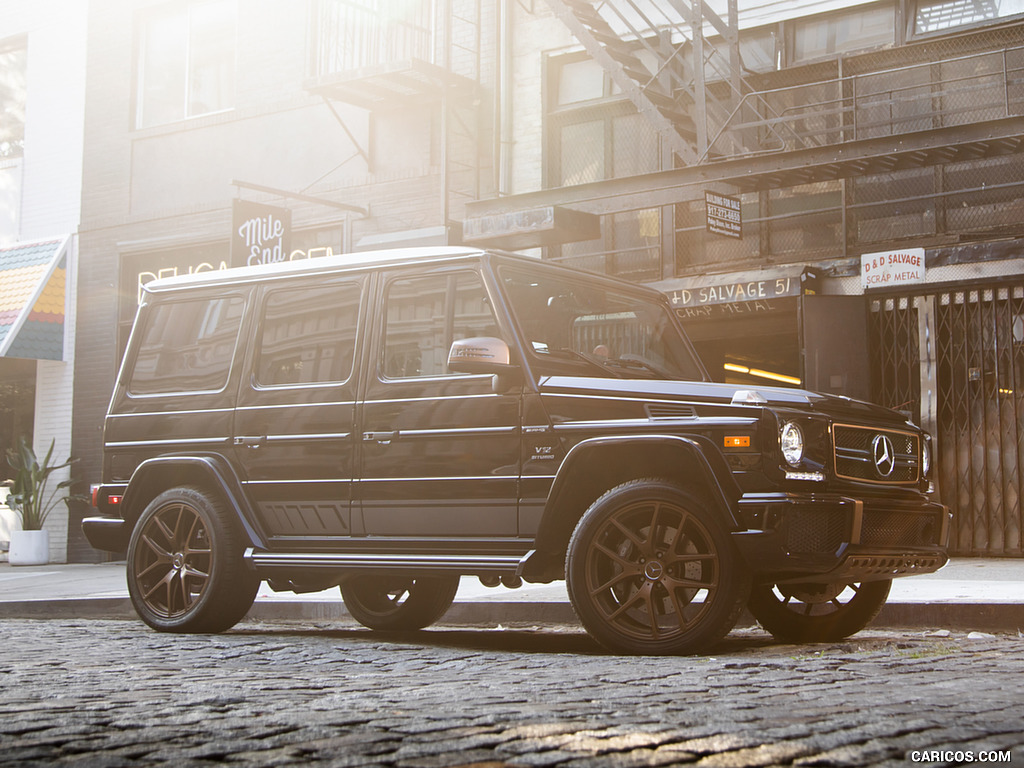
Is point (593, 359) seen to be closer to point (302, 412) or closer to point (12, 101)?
point (302, 412)

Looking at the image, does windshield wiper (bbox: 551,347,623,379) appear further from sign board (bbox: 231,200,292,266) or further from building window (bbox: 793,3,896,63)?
sign board (bbox: 231,200,292,266)

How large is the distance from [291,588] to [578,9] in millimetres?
8266

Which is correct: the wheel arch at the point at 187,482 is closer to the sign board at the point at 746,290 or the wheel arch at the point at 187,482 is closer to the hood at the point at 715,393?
the hood at the point at 715,393

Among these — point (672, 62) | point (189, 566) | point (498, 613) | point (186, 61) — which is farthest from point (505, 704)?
point (186, 61)

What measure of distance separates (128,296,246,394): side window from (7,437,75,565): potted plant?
10801 millimetres

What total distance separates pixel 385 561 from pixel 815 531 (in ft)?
→ 7.35

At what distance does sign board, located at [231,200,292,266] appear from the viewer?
15.3m

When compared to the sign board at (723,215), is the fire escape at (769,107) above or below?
above

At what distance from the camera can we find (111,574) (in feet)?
47.1

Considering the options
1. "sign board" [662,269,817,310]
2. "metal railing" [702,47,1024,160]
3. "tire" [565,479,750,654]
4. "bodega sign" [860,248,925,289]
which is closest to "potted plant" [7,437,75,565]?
"sign board" [662,269,817,310]

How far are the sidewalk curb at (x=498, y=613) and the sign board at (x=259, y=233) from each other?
6049mm

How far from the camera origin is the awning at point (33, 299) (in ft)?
58.4

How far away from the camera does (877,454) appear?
→ 19.5ft

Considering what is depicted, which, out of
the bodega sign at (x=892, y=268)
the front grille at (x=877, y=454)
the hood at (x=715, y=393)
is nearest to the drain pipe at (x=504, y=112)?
the bodega sign at (x=892, y=268)
